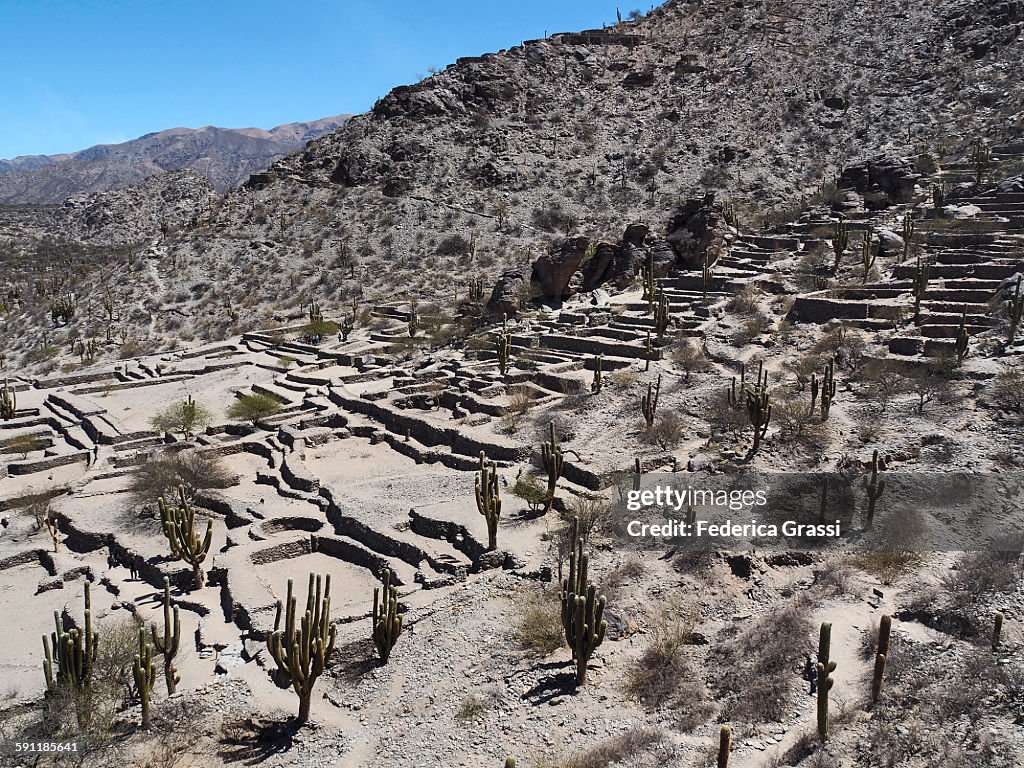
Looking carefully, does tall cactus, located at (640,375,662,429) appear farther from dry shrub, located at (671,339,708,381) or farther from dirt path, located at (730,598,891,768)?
dirt path, located at (730,598,891,768)

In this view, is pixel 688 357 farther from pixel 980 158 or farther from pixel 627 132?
pixel 627 132

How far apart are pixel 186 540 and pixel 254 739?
4.90 metres

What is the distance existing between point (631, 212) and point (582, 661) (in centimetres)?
3543

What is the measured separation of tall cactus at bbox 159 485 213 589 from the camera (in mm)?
12039

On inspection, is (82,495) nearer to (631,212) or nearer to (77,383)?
(77,383)

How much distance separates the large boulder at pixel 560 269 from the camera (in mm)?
26766

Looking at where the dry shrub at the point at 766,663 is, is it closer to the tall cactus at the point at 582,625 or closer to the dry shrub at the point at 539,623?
the tall cactus at the point at 582,625

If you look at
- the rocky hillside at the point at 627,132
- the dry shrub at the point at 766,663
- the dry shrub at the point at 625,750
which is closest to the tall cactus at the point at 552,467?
the dry shrub at the point at 766,663

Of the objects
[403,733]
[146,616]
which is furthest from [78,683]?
[403,733]

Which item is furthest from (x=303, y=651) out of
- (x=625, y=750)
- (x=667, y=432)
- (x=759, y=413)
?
(x=759, y=413)

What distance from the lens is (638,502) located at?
41.1 feet

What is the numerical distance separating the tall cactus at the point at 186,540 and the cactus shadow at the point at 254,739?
4241mm

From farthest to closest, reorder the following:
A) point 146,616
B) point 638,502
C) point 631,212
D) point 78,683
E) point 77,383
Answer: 1. point 631,212
2. point 77,383
3. point 638,502
4. point 146,616
5. point 78,683

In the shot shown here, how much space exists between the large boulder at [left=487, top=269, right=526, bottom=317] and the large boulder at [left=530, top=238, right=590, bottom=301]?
2.32 ft
